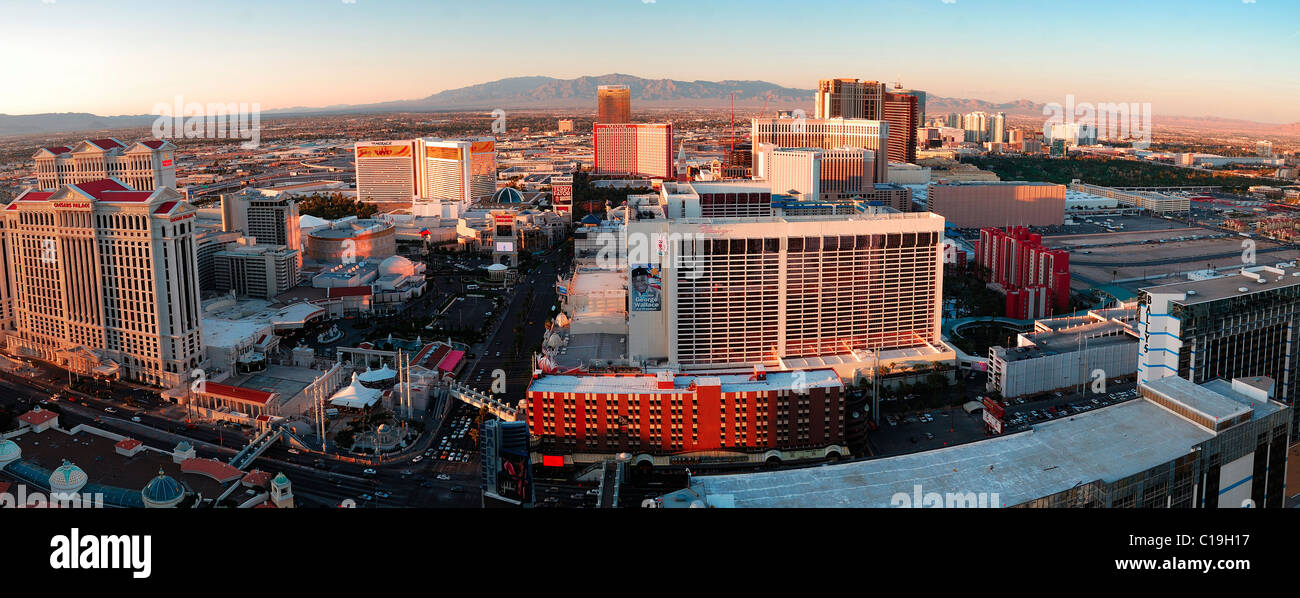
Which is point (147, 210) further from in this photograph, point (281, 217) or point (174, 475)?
point (281, 217)

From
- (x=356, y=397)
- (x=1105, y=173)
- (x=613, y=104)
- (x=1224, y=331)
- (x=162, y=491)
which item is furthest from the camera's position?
(x=613, y=104)

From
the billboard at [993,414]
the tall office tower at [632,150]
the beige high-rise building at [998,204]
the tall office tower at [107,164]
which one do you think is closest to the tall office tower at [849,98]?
the tall office tower at [632,150]

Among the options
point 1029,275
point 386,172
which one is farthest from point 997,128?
point 1029,275

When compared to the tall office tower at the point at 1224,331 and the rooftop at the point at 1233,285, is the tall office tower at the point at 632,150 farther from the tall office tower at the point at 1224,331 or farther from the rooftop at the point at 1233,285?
the tall office tower at the point at 1224,331

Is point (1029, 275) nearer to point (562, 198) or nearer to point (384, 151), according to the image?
point (562, 198)

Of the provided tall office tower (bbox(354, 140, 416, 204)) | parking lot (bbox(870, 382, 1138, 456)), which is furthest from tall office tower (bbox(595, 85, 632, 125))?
parking lot (bbox(870, 382, 1138, 456))
